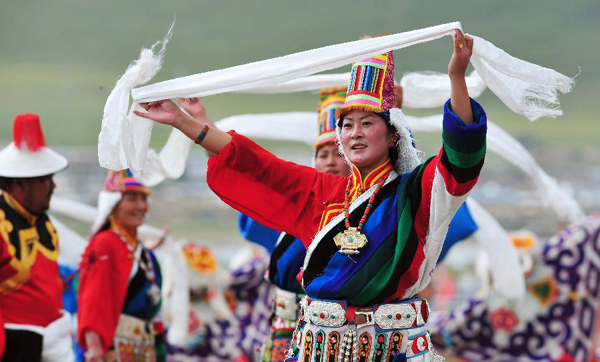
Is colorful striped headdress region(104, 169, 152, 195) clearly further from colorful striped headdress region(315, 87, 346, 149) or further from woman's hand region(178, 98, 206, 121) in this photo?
woman's hand region(178, 98, 206, 121)

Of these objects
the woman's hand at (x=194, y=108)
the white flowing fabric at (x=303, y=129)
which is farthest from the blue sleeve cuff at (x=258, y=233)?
the woman's hand at (x=194, y=108)

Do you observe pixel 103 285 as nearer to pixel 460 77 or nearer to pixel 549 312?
pixel 460 77

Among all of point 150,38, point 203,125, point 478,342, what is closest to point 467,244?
point 478,342

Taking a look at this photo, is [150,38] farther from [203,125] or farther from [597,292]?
[203,125]

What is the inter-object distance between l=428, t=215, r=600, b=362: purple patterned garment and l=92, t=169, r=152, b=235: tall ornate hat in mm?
2930

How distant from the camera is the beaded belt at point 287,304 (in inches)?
172

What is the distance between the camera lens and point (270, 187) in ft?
10.5

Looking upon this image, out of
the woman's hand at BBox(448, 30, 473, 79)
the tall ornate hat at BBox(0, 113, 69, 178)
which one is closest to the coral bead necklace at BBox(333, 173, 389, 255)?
the woman's hand at BBox(448, 30, 473, 79)

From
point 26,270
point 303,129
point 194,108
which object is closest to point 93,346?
point 26,270

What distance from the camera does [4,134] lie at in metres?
15.9

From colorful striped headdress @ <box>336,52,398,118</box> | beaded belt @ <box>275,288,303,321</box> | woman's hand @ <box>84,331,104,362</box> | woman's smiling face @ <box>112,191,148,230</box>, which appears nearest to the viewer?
colorful striped headdress @ <box>336,52,398,118</box>

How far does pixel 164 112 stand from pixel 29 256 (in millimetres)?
2032

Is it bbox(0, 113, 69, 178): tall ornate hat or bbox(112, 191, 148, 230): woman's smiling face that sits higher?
bbox(0, 113, 69, 178): tall ornate hat

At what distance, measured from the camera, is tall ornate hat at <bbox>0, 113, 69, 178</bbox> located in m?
4.89
